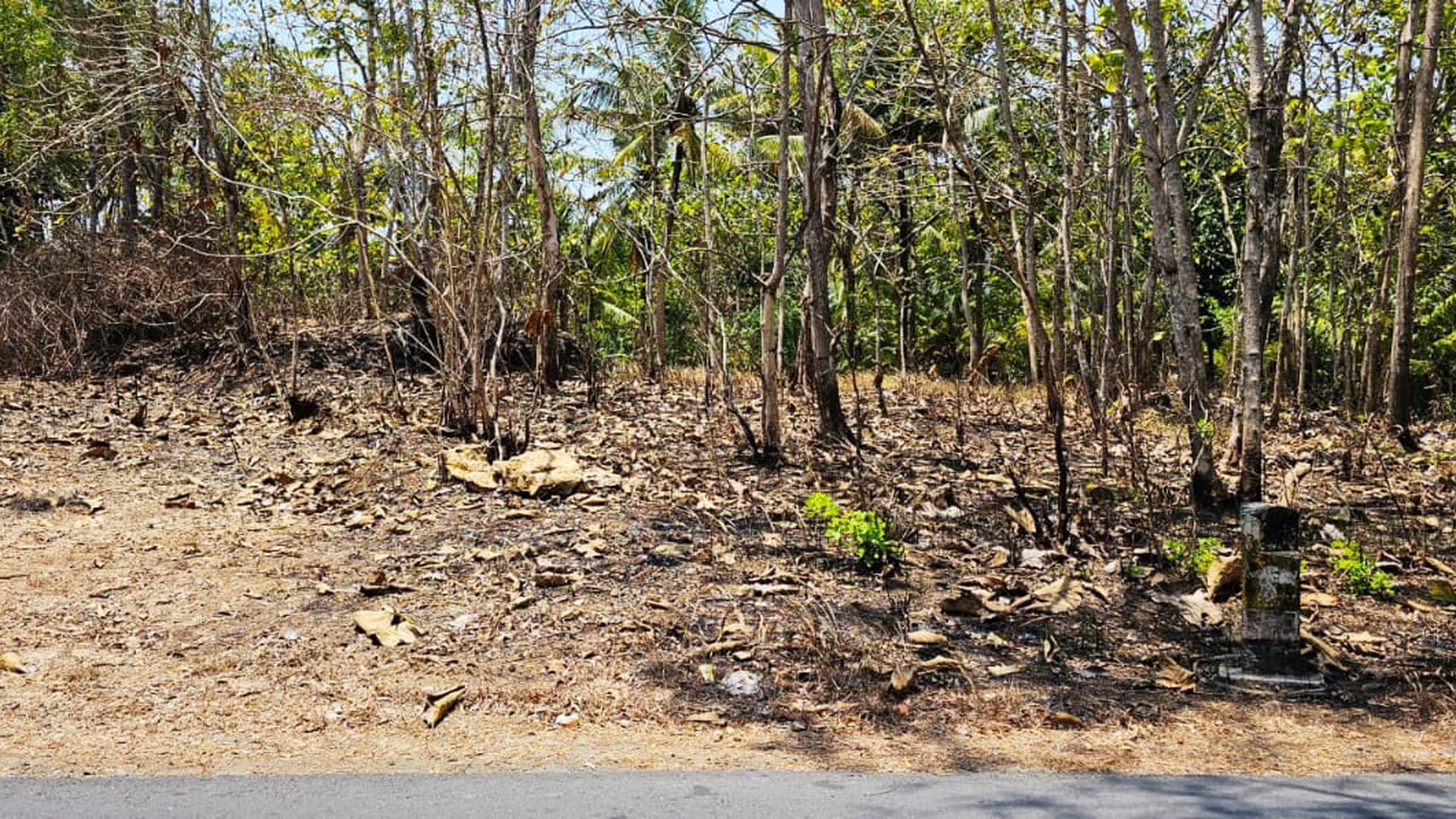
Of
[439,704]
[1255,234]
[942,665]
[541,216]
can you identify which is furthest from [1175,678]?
[541,216]

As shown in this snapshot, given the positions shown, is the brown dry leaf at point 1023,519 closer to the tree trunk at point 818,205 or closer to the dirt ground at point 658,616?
the dirt ground at point 658,616

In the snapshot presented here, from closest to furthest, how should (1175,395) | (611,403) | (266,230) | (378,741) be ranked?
(378,741), (611,403), (1175,395), (266,230)

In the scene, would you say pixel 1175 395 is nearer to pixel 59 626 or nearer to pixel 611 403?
pixel 611 403

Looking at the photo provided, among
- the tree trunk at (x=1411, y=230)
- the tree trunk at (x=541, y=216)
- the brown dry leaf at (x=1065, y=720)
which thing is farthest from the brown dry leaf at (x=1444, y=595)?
the tree trunk at (x=541, y=216)

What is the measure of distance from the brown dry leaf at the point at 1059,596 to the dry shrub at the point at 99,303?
1033cm

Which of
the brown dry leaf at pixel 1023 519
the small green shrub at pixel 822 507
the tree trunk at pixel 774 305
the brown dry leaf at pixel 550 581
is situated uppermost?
the tree trunk at pixel 774 305

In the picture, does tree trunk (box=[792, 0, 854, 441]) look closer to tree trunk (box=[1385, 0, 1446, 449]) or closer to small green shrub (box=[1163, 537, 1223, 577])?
small green shrub (box=[1163, 537, 1223, 577])

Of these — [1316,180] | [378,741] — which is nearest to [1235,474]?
[378,741]

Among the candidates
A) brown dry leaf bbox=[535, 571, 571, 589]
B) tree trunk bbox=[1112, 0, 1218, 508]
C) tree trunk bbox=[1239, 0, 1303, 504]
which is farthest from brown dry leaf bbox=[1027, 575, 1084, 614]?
brown dry leaf bbox=[535, 571, 571, 589]

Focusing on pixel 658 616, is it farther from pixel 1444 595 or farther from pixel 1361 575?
pixel 1444 595

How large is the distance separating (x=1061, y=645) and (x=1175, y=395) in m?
12.2

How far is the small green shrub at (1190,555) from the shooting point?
7.58 metres

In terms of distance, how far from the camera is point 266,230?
19984 millimetres

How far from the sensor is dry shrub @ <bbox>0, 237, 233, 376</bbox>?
13867 mm
